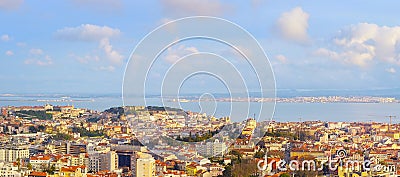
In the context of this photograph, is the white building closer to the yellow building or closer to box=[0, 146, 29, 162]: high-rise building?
the yellow building

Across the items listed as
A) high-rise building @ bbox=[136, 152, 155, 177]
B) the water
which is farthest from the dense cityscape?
the water

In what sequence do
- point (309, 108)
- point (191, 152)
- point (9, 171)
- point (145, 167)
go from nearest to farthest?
point (145, 167), point (9, 171), point (191, 152), point (309, 108)

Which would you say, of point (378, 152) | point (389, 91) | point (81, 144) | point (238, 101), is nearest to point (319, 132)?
point (378, 152)

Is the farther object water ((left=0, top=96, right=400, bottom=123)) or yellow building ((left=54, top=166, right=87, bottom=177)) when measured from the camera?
water ((left=0, top=96, right=400, bottom=123))

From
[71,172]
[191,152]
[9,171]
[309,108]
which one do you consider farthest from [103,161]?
[309,108]

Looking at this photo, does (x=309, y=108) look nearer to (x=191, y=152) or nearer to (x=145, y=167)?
(x=191, y=152)

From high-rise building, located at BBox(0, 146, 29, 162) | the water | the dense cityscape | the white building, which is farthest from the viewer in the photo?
the water

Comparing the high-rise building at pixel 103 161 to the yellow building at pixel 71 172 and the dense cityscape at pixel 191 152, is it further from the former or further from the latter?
the yellow building at pixel 71 172

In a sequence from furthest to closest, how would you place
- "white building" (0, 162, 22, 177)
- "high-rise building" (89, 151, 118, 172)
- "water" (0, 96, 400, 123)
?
"water" (0, 96, 400, 123) < "high-rise building" (89, 151, 118, 172) < "white building" (0, 162, 22, 177)

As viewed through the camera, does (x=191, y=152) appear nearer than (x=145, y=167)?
No
